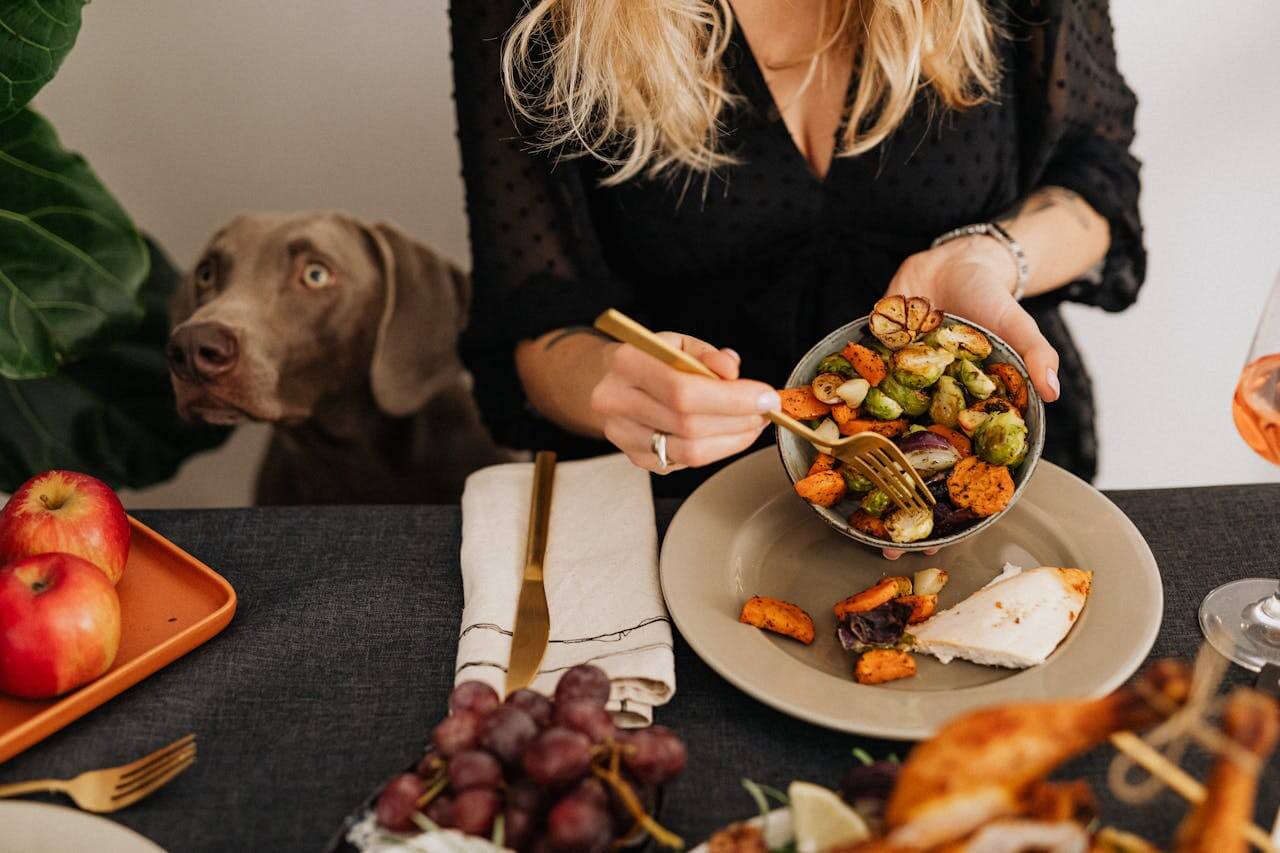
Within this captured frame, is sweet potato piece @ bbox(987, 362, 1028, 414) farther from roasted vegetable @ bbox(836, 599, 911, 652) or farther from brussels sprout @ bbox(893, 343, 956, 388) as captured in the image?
roasted vegetable @ bbox(836, 599, 911, 652)

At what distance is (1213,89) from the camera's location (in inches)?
66.1

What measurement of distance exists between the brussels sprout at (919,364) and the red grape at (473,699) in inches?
17.2

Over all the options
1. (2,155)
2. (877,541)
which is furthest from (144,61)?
(877,541)

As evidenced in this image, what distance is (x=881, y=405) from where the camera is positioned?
84 cm

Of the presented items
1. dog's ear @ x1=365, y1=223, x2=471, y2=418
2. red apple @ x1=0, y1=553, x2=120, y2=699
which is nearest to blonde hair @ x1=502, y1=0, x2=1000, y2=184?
dog's ear @ x1=365, y1=223, x2=471, y2=418

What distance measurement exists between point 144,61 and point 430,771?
1.59m

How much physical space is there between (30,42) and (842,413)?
101 cm

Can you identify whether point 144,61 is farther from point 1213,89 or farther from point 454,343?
point 1213,89

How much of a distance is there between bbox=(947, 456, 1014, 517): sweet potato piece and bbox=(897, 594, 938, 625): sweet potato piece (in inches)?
3.3

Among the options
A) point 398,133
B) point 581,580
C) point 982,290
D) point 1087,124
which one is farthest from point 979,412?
point 398,133

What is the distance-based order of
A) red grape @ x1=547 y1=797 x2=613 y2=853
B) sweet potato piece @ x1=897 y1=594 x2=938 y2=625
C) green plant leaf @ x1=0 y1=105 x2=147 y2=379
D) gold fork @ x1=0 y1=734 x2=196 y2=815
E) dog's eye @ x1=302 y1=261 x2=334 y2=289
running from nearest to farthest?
red grape @ x1=547 y1=797 x2=613 y2=853, gold fork @ x1=0 y1=734 x2=196 y2=815, sweet potato piece @ x1=897 y1=594 x2=938 y2=625, green plant leaf @ x1=0 y1=105 x2=147 y2=379, dog's eye @ x1=302 y1=261 x2=334 y2=289

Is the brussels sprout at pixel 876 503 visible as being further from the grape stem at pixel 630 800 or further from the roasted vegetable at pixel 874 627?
the grape stem at pixel 630 800

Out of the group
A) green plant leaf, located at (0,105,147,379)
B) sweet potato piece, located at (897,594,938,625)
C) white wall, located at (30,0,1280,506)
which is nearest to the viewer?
sweet potato piece, located at (897,594,938,625)

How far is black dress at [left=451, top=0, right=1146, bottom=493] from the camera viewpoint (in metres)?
1.24
